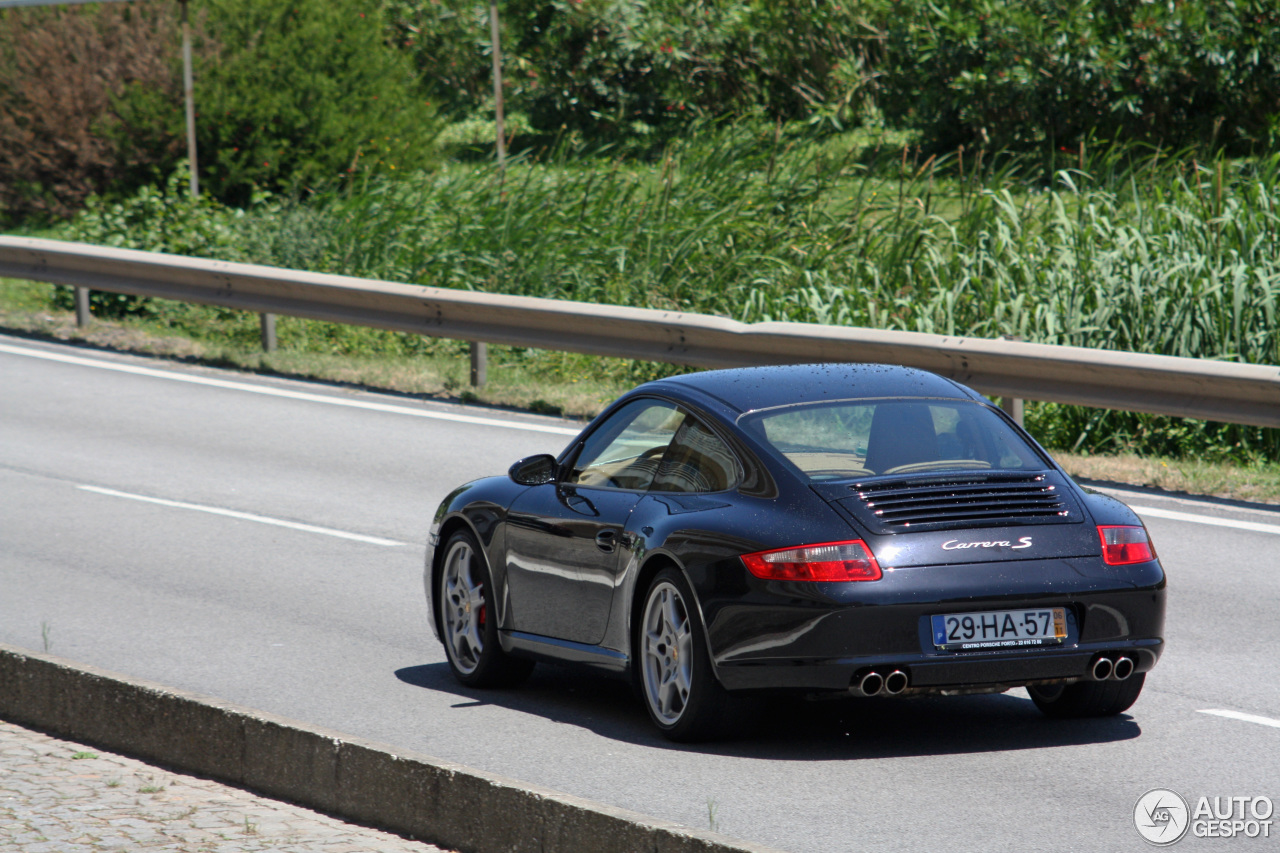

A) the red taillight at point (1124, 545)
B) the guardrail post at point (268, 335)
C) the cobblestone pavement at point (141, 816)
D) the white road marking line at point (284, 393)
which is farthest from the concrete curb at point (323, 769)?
the guardrail post at point (268, 335)

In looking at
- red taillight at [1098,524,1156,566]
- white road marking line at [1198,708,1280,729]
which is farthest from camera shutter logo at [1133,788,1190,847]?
white road marking line at [1198,708,1280,729]

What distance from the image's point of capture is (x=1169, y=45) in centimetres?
2188

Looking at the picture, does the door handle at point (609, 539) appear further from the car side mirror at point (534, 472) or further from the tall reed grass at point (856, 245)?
the tall reed grass at point (856, 245)

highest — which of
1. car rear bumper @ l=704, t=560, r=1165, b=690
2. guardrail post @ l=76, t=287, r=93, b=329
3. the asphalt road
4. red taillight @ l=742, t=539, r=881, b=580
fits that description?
Answer: red taillight @ l=742, t=539, r=881, b=580

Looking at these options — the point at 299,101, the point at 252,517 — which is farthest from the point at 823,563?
the point at 299,101

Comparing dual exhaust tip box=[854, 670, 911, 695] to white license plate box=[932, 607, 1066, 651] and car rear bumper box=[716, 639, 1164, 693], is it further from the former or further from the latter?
white license plate box=[932, 607, 1066, 651]

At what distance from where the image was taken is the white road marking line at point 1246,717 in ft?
21.6

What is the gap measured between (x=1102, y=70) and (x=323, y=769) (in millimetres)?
18400

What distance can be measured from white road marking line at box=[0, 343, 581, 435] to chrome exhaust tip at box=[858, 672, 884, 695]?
26.4 feet

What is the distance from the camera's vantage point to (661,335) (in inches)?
571

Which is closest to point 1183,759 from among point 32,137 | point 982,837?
point 982,837

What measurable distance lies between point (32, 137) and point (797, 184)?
46.8ft

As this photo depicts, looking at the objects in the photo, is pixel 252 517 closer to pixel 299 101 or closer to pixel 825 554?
pixel 825 554

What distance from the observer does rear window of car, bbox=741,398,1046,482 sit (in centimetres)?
625
